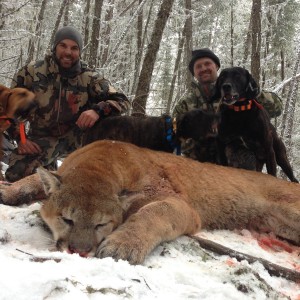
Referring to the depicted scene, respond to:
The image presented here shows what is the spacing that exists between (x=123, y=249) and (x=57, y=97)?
4415 millimetres

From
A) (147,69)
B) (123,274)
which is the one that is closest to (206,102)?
(147,69)

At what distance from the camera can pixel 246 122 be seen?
593 centimetres

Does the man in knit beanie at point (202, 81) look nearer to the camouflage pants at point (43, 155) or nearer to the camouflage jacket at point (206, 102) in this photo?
the camouflage jacket at point (206, 102)

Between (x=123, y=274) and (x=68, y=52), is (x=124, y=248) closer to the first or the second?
(x=123, y=274)

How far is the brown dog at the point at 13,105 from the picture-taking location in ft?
13.8

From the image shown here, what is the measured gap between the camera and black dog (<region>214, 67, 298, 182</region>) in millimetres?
5879

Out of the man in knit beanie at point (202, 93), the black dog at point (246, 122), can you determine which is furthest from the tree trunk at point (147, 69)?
the black dog at point (246, 122)

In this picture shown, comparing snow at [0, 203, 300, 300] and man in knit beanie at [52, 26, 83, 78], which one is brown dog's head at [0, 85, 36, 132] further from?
man in knit beanie at [52, 26, 83, 78]

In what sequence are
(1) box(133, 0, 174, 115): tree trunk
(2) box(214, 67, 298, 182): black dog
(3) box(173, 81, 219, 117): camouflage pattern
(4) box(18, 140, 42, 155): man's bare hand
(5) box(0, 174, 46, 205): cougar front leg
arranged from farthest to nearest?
(1) box(133, 0, 174, 115): tree trunk, (3) box(173, 81, 219, 117): camouflage pattern, (4) box(18, 140, 42, 155): man's bare hand, (2) box(214, 67, 298, 182): black dog, (5) box(0, 174, 46, 205): cougar front leg

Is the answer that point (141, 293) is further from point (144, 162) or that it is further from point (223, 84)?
point (223, 84)

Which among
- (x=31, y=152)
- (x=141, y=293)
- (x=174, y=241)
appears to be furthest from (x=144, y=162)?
(x=31, y=152)

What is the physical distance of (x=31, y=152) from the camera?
6.48 metres

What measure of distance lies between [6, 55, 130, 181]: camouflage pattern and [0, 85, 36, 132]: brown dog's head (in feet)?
7.35

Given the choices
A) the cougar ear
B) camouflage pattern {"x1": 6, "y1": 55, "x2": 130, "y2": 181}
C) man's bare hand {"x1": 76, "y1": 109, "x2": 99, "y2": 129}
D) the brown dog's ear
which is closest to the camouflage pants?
camouflage pattern {"x1": 6, "y1": 55, "x2": 130, "y2": 181}
